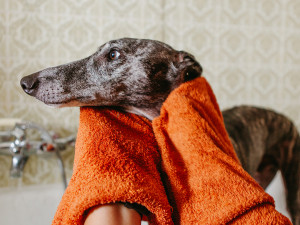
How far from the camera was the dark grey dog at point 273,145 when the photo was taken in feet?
4.24

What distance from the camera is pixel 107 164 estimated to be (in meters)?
0.43

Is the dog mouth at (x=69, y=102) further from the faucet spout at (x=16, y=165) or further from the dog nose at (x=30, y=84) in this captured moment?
the faucet spout at (x=16, y=165)

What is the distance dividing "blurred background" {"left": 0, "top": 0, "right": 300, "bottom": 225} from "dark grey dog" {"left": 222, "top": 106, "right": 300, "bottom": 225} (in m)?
0.33

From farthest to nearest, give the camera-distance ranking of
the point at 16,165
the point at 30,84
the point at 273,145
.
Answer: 1. the point at 273,145
2. the point at 16,165
3. the point at 30,84

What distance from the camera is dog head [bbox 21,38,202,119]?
0.58m

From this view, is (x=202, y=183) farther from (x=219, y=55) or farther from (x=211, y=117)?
(x=219, y=55)

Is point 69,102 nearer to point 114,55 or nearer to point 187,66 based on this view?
point 114,55

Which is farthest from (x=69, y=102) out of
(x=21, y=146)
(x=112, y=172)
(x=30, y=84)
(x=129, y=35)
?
(x=129, y=35)

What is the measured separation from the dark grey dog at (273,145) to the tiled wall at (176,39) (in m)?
0.33

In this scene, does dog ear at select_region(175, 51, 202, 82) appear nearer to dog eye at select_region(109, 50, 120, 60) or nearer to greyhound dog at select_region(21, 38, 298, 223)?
greyhound dog at select_region(21, 38, 298, 223)

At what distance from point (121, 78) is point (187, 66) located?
0.15 metres

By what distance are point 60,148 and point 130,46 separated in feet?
2.98

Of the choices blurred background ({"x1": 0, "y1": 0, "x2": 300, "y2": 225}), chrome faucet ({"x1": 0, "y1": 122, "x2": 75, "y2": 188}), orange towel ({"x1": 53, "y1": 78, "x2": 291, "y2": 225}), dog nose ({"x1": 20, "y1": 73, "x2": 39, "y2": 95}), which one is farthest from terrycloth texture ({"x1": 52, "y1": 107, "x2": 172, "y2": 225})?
blurred background ({"x1": 0, "y1": 0, "x2": 300, "y2": 225})

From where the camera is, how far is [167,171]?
502 mm
